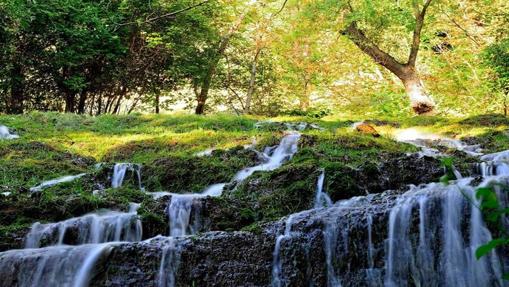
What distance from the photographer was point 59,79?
16609 mm

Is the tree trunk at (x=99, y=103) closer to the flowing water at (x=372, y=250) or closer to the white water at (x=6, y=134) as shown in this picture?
the white water at (x=6, y=134)

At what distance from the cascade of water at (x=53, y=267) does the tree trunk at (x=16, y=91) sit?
40.9 feet

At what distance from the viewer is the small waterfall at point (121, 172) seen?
7.56m

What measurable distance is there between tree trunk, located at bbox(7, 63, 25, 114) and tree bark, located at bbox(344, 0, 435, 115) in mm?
10011

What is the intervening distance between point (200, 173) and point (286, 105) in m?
14.2

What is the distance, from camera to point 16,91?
16172mm

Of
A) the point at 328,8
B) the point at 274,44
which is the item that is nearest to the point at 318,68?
the point at 274,44

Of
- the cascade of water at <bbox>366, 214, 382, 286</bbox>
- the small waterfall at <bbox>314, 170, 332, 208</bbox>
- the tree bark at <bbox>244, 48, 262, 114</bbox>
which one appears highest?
the tree bark at <bbox>244, 48, 262, 114</bbox>

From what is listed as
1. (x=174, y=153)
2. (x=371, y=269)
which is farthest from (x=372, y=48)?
(x=371, y=269)

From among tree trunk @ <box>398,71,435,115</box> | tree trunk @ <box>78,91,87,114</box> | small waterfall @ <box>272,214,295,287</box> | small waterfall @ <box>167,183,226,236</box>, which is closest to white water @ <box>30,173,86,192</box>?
small waterfall @ <box>167,183,226,236</box>

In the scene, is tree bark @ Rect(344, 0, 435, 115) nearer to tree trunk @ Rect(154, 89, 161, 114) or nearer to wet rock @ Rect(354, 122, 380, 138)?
wet rock @ Rect(354, 122, 380, 138)

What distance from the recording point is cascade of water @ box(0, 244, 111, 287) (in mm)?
4352

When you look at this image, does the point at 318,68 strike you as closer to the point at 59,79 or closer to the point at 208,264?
the point at 59,79

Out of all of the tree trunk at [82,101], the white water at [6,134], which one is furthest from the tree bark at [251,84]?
the white water at [6,134]
